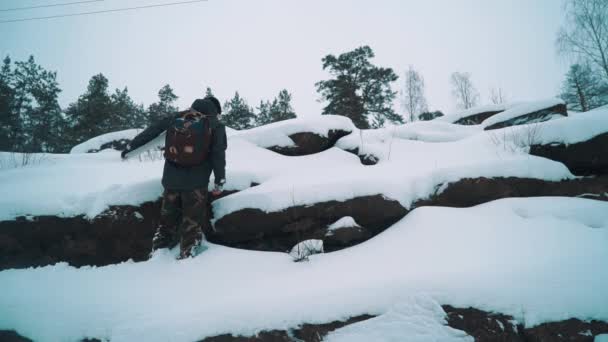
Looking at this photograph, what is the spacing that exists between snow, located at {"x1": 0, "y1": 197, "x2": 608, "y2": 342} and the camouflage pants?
182mm

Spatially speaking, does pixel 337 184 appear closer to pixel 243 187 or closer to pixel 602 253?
pixel 243 187

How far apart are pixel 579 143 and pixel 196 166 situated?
5.54m

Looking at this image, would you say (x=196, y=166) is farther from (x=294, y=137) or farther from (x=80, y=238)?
(x=294, y=137)

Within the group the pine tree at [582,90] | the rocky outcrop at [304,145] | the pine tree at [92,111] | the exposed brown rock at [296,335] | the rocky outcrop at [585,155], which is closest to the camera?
the exposed brown rock at [296,335]

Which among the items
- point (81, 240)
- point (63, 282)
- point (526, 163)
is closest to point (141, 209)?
point (81, 240)

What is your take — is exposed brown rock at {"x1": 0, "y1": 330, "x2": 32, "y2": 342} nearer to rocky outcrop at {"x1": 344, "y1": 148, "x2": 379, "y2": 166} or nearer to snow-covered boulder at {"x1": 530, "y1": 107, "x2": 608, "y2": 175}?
rocky outcrop at {"x1": 344, "y1": 148, "x2": 379, "y2": 166}

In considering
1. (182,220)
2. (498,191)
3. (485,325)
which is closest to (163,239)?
(182,220)

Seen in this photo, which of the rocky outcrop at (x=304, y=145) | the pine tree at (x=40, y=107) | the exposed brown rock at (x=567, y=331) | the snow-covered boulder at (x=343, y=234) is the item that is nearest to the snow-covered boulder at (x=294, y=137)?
the rocky outcrop at (x=304, y=145)

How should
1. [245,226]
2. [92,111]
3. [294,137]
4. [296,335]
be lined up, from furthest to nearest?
[92,111] < [294,137] < [245,226] < [296,335]

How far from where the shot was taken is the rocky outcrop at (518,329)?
1610 mm

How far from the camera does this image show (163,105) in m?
24.6

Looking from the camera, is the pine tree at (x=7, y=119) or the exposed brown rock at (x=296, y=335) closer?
the exposed brown rock at (x=296, y=335)

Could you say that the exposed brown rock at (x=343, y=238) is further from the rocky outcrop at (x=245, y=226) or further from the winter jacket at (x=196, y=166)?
the winter jacket at (x=196, y=166)

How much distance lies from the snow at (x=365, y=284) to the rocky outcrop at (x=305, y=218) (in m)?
0.24
